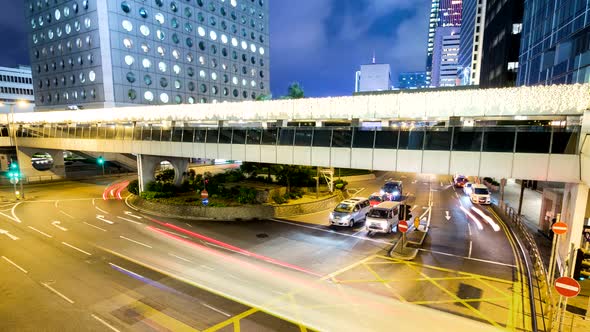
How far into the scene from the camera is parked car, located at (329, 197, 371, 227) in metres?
20.7

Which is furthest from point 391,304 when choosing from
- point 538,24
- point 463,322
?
point 538,24

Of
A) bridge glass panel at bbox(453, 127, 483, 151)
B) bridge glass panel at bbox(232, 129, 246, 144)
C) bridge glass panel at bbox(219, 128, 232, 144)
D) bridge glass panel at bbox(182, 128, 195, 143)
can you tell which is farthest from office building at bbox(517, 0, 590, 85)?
bridge glass panel at bbox(182, 128, 195, 143)

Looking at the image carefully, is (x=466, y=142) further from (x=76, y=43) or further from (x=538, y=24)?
(x=76, y=43)

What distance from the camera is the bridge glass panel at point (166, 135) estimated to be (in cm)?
2486

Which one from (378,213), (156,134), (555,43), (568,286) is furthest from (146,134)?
(555,43)

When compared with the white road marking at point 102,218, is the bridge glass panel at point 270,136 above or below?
above

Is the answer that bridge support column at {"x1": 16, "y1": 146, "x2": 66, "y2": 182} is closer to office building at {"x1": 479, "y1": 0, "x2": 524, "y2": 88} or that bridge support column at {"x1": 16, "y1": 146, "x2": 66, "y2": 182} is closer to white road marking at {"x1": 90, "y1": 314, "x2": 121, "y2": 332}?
white road marking at {"x1": 90, "y1": 314, "x2": 121, "y2": 332}

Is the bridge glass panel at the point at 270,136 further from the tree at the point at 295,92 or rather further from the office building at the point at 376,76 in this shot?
the office building at the point at 376,76

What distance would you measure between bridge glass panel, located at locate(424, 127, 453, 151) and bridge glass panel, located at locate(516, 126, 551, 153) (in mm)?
2894

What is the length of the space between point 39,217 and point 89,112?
38.5ft

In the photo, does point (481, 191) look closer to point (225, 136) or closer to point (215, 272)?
point (225, 136)

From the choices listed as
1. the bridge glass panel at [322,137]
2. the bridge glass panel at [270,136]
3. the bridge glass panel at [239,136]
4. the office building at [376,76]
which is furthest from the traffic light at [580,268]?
the office building at [376,76]

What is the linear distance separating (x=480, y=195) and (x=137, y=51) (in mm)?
59301

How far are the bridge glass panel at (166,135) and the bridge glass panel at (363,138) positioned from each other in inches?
643
